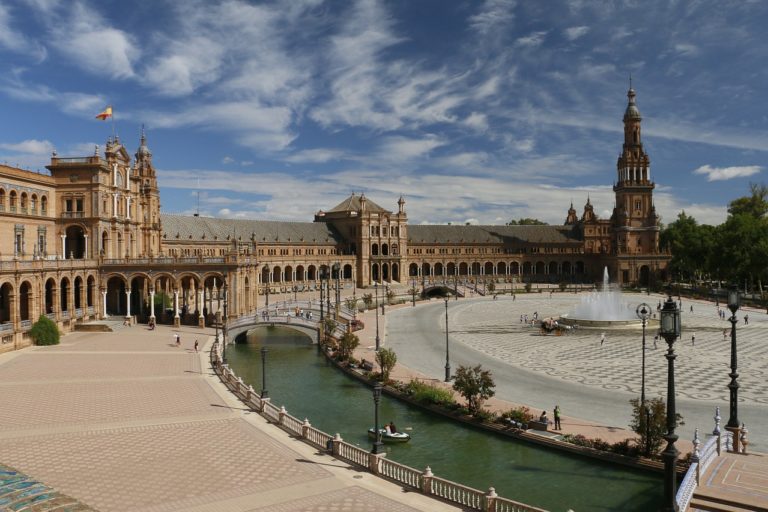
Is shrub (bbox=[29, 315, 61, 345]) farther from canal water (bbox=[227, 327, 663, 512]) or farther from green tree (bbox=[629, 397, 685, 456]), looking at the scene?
green tree (bbox=[629, 397, 685, 456])

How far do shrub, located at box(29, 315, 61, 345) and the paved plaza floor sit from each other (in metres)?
30.0

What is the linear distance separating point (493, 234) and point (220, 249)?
6863 cm

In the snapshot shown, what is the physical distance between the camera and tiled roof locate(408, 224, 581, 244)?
145125mm

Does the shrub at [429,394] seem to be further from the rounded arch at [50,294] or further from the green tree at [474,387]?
the rounded arch at [50,294]

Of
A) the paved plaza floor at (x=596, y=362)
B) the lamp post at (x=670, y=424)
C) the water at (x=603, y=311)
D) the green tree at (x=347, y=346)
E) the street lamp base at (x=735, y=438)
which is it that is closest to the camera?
the lamp post at (x=670, y=424)

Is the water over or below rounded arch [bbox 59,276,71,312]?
below

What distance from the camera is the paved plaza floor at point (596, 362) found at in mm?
33844

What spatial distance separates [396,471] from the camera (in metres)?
22.6

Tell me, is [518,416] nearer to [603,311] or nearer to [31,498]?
[31,498]

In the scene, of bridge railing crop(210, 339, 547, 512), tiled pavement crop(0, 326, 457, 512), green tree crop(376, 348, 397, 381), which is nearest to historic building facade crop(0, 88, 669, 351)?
tiled pavement crop(0, 326, 457, 512)

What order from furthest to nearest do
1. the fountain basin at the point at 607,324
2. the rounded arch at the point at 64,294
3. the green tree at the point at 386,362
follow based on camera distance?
the fountain basin at the point at 607,324
the rounded arch at the point at 64,294
the green tree at the point at 386,362

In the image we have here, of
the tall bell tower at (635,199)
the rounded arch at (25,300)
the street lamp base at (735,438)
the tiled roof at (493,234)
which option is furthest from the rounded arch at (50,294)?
the tall bell tower at (635,199)

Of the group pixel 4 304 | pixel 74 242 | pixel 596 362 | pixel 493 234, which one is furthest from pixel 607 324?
pixel 493 234

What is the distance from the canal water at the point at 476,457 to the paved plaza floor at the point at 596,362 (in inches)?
203
